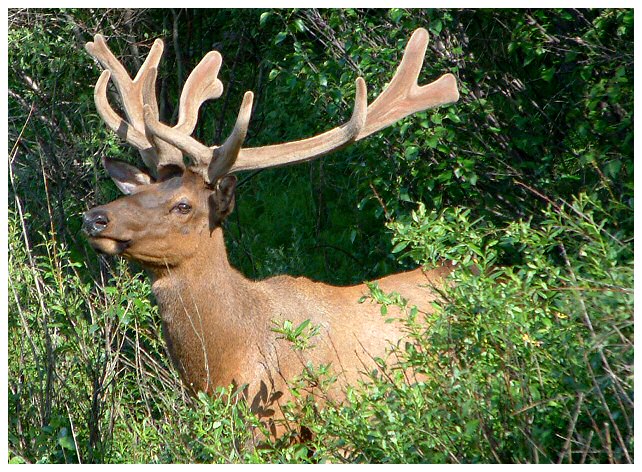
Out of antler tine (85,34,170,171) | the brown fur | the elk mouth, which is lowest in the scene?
the brown fur

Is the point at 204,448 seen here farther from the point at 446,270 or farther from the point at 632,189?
the point at 632,189

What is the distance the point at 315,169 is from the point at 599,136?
9.97 feet

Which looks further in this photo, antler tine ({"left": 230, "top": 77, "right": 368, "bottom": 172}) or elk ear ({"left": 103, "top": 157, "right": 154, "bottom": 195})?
elk ear ({"left": 103, "top": 157, "right": 154, "bottom": 195})

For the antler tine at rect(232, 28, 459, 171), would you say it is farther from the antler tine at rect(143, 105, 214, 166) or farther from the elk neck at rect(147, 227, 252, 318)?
the elk neck at rect(147, 227, 252, 318)

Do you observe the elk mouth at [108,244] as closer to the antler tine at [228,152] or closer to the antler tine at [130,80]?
the antler tine at [228,152]

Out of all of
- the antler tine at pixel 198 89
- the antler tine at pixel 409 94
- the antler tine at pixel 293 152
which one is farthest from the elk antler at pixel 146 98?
the antler tine at pixel 409 94

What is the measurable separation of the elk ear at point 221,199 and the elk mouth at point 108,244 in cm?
51

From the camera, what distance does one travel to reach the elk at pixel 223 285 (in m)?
5.58

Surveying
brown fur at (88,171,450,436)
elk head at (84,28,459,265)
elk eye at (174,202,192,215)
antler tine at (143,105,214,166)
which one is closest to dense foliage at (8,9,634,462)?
brown fur at (88,171,450,436)

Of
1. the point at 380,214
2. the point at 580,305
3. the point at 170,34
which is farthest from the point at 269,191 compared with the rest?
the point at 580,305

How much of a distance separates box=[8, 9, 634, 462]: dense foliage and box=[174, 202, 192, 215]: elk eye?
0.60 meters

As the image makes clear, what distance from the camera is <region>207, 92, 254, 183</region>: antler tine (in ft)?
18.3

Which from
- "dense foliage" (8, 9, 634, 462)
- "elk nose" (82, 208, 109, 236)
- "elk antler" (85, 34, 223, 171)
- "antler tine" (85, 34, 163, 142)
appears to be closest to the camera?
"dense foliage" (8, 9, 634, 462)

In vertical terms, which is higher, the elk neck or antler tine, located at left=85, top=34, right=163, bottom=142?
antler tine, located at left=85, top=34, right=163, bottom=142
